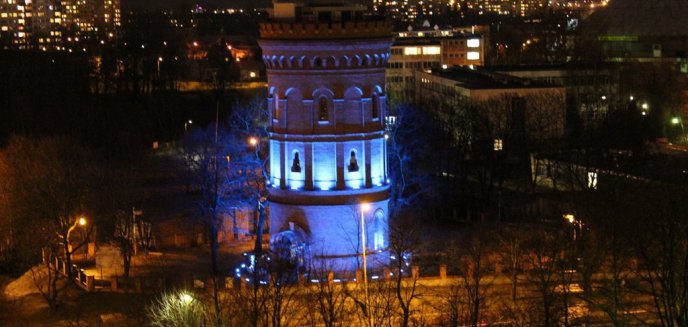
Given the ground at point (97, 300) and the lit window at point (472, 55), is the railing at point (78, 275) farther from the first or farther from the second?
the lit window at point (472, 55)

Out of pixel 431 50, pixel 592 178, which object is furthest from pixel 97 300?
pixel 431 50

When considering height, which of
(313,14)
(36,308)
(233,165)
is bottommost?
(36,308)

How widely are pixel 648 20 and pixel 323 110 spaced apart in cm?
10138

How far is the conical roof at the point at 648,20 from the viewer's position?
135m

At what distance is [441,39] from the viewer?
153m

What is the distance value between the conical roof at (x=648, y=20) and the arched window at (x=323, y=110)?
9656 centimetres

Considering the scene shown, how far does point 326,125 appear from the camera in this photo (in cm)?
4231

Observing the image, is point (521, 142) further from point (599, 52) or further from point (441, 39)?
point (441, 39)

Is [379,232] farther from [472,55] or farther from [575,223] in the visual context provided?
[472,55]

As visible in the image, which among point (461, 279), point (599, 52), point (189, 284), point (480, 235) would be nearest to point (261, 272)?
point (189, 284)

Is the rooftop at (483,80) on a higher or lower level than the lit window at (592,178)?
higher

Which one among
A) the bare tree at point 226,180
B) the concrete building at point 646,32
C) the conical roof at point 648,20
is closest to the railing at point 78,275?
the bare tree at point 226,180

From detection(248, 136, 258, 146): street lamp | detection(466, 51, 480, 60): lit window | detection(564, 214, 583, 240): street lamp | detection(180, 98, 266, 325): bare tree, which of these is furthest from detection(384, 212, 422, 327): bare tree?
detection(466, 51, 480, 60): lit window

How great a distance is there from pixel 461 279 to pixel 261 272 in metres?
6.63
